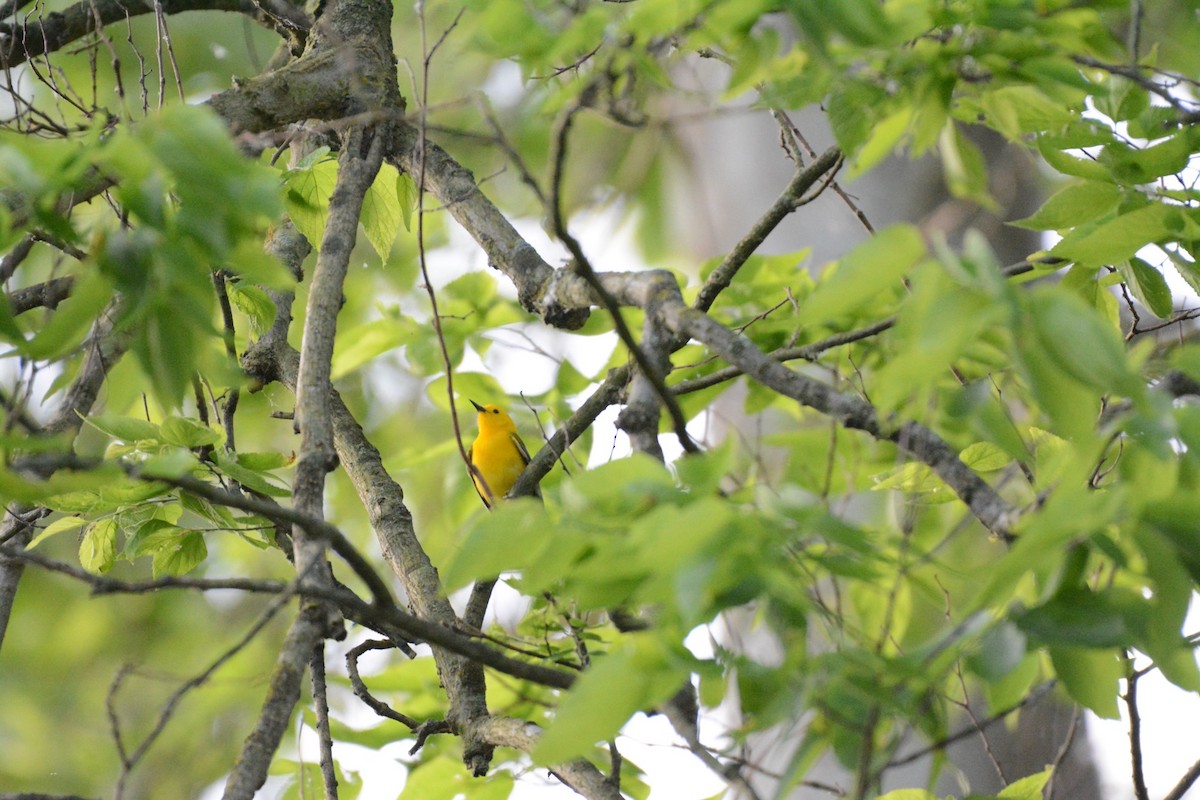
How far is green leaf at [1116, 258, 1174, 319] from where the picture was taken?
8.44ft

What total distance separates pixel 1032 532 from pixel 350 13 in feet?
9.69

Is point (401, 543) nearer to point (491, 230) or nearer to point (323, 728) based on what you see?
point (323, 728)

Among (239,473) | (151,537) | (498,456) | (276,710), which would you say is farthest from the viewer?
(498,456)

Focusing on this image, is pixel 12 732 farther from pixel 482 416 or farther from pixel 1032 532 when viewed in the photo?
pixel 1032 532

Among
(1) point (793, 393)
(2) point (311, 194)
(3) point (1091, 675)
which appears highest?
(2) point (311, 194)

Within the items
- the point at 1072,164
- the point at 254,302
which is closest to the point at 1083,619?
the point at 1072,164

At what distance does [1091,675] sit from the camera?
1.45 m

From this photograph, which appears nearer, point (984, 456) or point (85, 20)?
point (984, 456)

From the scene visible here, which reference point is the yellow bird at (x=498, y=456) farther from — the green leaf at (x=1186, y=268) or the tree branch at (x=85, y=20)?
the green leaf at (x=1186, y=268)

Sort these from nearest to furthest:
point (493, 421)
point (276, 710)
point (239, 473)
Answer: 1. point (276, 710)
2. point (239, 473)
3. point (493, 421)

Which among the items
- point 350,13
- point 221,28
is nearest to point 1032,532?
point 350,13

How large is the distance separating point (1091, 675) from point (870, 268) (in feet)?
2.14

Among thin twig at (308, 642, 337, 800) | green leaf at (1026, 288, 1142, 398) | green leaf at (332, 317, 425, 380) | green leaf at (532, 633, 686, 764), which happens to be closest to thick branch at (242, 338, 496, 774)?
thin twig at (308, 642, 337, 800)

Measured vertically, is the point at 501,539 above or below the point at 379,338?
below
